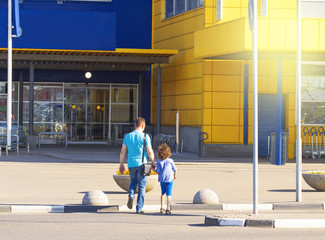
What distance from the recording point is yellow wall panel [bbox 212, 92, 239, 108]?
3052 cm

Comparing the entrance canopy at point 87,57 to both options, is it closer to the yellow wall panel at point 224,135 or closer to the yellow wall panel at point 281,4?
the yellow wall panel at point 224,135

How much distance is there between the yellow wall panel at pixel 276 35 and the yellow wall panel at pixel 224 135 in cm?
582

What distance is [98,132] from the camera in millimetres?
40000

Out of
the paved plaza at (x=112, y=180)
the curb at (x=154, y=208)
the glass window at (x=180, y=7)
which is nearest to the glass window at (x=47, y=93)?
the glass window at (x=180, y=7)

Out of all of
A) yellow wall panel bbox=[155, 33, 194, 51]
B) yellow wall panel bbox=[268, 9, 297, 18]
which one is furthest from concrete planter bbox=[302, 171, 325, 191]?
yellow wall panel bbox=[155, 33, 194, 51]

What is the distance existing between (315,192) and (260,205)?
336cm

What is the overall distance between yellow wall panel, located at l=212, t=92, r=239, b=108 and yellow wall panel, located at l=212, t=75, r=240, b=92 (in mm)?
204

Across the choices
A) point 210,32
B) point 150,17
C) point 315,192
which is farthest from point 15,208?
point 150,17

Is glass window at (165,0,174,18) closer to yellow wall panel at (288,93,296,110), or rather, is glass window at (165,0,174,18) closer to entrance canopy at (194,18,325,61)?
yellow wall panel at (288,93,296,110)

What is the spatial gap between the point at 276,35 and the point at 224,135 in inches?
244

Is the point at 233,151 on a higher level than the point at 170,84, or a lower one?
lower

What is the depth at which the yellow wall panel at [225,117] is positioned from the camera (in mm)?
30562

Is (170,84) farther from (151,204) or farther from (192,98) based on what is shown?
(151,204)

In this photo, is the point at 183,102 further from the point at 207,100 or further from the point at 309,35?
the point at 309,35
